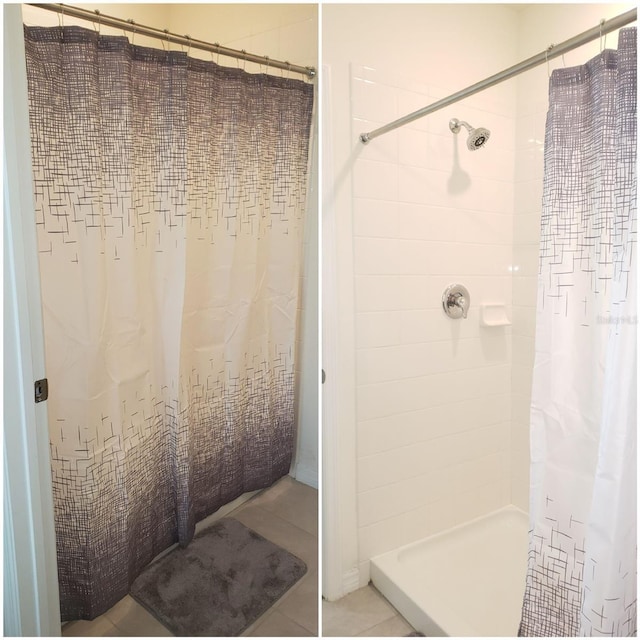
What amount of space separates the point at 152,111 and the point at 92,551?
118 centimetres

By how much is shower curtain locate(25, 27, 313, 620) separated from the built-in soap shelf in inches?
41.6

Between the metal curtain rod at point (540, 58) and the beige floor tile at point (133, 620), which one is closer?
the metal curtain rod at point (540, 58)

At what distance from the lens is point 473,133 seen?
164cm

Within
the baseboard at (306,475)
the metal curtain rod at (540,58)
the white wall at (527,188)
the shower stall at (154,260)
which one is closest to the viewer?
the metal curtain rod at (540,58)

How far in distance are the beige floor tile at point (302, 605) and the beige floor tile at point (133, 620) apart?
313 mm

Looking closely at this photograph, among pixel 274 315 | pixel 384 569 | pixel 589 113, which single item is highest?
pixel 589 113

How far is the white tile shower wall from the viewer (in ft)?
5.36

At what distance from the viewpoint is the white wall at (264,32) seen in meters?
1.07

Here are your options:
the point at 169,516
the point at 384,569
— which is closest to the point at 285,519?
the point at 169,516

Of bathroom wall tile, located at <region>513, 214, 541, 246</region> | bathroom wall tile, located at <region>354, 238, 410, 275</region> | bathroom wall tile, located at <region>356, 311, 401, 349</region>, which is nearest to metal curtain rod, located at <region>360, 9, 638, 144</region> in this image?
bathroom wall tile, located at <region>354, 238, 410, 275</region>

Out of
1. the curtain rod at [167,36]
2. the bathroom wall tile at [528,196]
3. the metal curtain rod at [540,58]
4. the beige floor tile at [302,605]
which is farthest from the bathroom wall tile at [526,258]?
the beige floor tile at [302,605]

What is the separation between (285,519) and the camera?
4.06 ft

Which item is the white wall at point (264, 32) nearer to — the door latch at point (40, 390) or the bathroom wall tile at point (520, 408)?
Answer: the door latch at point (40, 390)

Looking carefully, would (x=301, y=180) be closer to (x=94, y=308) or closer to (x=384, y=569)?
(x=94, y=308)
